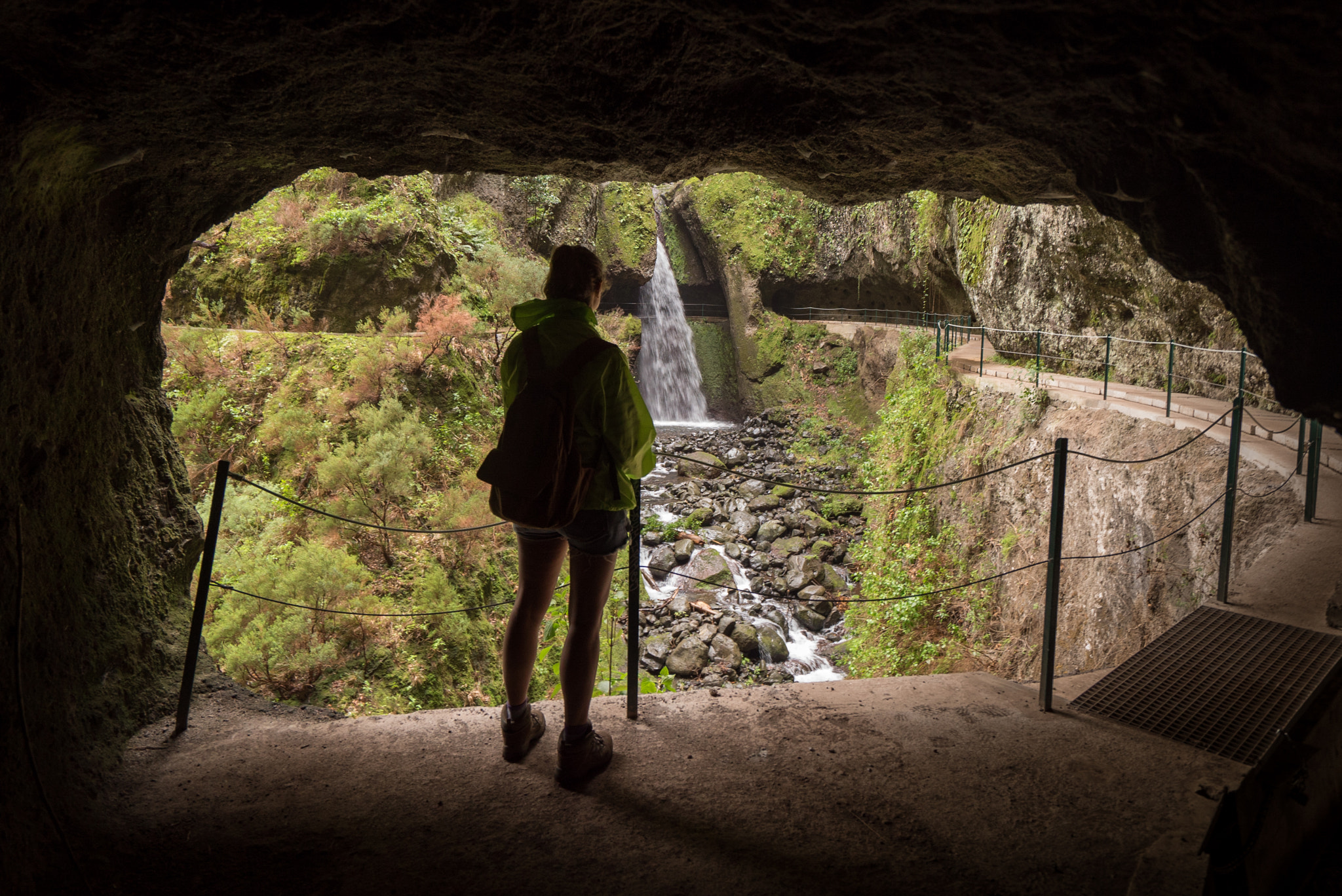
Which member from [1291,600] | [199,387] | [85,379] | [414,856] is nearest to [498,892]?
[414,856]

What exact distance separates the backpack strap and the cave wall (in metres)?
0.87

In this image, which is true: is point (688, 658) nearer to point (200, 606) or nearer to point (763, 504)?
point (763, 504)

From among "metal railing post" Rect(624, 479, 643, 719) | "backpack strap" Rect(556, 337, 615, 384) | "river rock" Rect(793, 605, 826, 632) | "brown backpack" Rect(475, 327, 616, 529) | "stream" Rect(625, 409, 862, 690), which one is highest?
"backpack strap" Rect(556, 337, 615, 384)

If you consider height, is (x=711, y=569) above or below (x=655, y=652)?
above

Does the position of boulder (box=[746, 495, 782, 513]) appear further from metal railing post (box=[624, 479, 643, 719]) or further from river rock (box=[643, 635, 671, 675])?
metal railing post (box=[624, 479, 643, 719])

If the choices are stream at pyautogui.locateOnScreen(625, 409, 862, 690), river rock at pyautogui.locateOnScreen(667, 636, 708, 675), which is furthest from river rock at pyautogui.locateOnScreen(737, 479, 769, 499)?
river rock at pyautogui.locateOnScreen(667, 636, 708, 675)

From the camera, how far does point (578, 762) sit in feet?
9.44

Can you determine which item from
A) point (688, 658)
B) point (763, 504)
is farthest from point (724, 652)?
point (763, 504)

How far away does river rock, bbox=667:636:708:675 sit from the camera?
9852 mm

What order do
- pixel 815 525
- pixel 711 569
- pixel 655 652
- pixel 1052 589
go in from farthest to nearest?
1. pixel 815 525
2. pixel 711 569
3. pixel 655 652
4. pixel 1052 589

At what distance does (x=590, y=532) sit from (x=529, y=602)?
0.37 m

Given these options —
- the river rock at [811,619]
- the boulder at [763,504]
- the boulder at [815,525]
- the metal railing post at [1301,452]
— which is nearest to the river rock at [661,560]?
the river rock at [811,619]

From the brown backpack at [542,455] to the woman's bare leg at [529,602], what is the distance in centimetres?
21

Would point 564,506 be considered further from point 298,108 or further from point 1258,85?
point 1258,85
